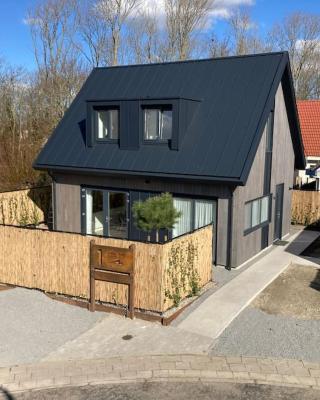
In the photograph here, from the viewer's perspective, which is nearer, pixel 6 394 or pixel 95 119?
pixel 6 394

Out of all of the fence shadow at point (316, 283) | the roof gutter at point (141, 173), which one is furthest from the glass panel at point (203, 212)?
the fence shadow at point (316, 283)

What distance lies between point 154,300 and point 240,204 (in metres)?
4.97

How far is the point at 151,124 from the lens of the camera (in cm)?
1495

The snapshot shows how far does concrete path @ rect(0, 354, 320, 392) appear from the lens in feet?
25.3

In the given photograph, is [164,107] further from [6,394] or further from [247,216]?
[6,394]

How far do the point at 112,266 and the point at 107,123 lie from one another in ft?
22.9

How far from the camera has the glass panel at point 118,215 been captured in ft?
51.1

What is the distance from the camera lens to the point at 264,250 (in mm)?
16156

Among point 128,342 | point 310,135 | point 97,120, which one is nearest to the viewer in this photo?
point 128,342

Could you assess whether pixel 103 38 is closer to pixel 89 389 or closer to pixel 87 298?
pixel 87 298

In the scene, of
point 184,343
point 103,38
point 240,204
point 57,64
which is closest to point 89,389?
point 184,343

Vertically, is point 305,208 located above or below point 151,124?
below

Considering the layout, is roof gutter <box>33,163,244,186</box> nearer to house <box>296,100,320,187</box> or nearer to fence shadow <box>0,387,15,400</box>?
fence shadow <box>0,387,15,400</box>

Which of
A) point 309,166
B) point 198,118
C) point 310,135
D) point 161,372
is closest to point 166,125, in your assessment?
point 198,118
